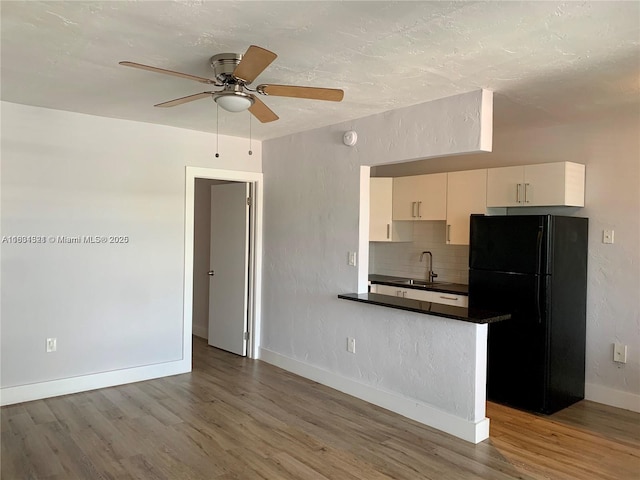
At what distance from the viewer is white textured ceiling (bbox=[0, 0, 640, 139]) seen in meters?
2.25

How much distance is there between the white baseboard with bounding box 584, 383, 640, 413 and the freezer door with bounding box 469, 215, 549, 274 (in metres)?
1.25

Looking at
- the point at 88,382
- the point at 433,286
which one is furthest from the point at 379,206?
the point at 88,382

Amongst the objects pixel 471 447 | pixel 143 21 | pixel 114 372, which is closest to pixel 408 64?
pixel 143 21

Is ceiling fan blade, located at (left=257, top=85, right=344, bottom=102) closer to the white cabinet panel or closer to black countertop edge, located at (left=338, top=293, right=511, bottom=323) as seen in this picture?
black countertop edge, located at (left=338, top=293, right=511, bottom=323)

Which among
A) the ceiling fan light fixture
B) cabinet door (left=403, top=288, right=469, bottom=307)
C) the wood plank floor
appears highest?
the ceiling fan light fixture

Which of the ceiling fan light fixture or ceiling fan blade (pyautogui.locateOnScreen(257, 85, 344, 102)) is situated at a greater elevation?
ceiling fan blade (pyautogui.locateOnScreen(257, 85, 344, 102))

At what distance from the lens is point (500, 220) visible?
4.14m

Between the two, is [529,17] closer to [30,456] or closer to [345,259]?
[345,259]

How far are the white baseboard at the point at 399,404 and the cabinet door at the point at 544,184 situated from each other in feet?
6.34

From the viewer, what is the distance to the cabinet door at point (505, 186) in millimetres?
4453

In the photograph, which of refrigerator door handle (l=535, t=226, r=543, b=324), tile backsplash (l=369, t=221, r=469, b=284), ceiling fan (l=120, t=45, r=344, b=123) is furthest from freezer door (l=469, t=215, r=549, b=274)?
ceiling fan (l=120, t=45, r=344, b=123)

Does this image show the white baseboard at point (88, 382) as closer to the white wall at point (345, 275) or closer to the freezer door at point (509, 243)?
the white wall at point (345, 275)

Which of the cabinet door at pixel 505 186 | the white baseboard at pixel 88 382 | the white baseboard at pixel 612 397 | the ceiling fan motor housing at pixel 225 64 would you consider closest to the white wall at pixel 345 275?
the white baseboard at pixel 88 382

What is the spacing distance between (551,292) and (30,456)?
12.5 ft
